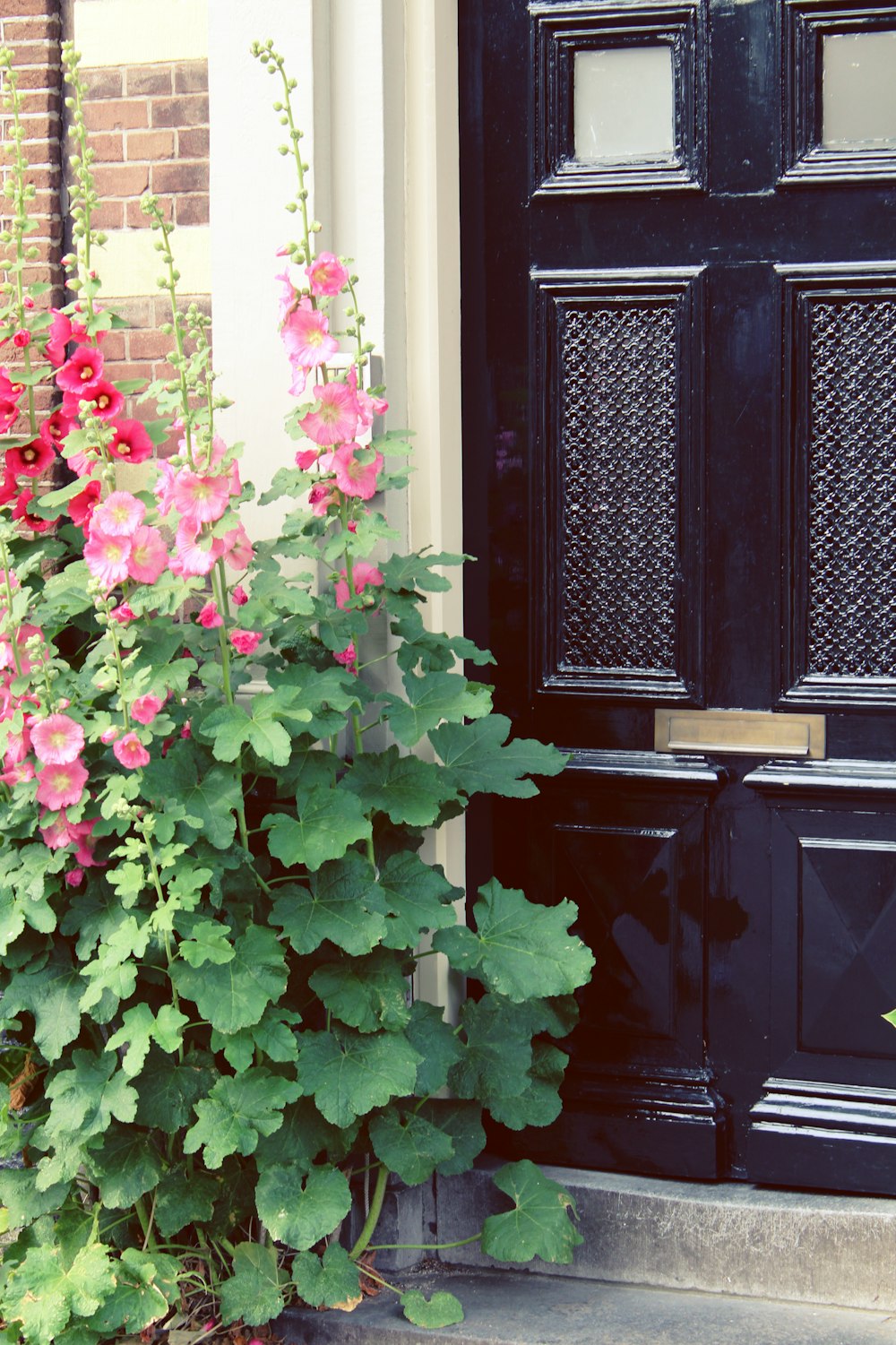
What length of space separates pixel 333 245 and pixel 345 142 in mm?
210

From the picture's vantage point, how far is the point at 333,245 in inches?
124

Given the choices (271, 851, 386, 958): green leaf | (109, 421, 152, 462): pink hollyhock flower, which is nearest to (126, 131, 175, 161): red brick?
(109, 421, 152, 462): pink hollyhock flower

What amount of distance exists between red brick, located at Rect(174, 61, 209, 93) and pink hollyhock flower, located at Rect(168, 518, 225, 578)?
115cm

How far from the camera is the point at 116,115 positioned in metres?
3.32

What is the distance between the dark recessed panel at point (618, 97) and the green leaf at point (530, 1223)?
2.07 meters

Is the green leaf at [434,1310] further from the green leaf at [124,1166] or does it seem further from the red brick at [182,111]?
the red brick at [182,111]

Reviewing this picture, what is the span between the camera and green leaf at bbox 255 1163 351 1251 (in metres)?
2.74

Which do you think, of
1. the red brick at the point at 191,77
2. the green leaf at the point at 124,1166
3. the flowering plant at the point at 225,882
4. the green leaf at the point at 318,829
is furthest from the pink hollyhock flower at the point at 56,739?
the red brick at the point at 191,77

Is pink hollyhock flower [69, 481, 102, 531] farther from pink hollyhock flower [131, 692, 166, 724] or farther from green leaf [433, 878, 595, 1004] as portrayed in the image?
green leaf [433, 878, 595, 1004]

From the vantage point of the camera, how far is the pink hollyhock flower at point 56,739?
269cm

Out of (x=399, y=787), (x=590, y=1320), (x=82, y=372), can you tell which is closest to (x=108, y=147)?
(x=82, y=372)

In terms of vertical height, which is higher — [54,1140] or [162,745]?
[162,745]

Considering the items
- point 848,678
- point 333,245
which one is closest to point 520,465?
point 333,245

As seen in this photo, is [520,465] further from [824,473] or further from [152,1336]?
[152,1336]
